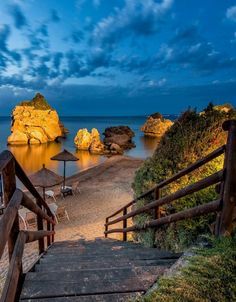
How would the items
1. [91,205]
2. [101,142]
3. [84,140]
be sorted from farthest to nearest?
[101,142], [84,140], [91,205]

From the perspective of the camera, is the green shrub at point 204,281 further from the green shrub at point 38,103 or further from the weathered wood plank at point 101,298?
the green shrub at point 38,103

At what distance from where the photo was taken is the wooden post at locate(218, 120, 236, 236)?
2479 mm

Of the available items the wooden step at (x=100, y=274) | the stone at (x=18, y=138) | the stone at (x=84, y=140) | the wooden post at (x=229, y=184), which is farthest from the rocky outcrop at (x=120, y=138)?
the wooden post at (x=229, y=184)

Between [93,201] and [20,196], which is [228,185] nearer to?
[20,196]

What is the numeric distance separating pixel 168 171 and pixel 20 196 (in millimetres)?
3818

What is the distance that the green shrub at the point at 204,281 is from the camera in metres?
1.88

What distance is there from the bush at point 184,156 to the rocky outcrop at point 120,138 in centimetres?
4492

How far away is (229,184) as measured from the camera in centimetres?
250

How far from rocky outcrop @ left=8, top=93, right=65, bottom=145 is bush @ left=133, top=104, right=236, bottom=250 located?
6281cm

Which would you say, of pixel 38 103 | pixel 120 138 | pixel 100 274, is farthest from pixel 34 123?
pixel 100 274

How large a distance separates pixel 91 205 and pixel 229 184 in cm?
1434

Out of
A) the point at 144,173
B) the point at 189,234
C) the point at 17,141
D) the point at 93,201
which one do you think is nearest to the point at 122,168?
the point at 93,201

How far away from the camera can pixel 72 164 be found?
36500 mm

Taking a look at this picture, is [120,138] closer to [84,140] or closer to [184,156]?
[84,140]
